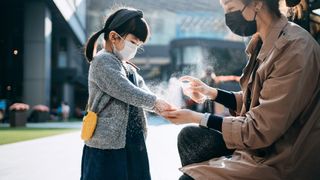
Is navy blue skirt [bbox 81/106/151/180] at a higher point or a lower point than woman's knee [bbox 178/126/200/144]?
lower

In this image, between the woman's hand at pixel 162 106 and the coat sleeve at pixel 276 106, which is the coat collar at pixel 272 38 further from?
the woman's hand at pixel 162 106

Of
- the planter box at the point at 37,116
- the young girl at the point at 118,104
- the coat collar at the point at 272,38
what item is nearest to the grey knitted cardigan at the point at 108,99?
the young girl at the point at 118,104

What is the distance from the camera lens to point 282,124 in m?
1.67

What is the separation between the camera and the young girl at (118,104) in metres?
2.83

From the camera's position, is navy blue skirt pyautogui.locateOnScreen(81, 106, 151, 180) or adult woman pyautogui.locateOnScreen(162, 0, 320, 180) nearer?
adult woman pyautogui.locateOnScreen(162, 0, 320, 180)

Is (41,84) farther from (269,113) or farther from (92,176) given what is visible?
(269,113)

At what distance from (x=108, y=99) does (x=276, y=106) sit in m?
1.46

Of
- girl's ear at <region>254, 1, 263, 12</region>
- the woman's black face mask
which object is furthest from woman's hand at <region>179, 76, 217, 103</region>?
girl's ear at <region>254, 1, 263, 12</region>

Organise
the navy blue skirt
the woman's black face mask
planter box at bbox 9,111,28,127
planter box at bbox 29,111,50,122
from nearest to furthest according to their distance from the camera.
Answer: the woman's black face mask < the navy blue skirt < planter box at bbox 9,111,28,127 < planter box at bbox 29,111,50,122

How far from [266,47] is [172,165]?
14.1ft

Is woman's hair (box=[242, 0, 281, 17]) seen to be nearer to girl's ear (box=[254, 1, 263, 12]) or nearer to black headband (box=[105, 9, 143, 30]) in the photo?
girl's ear (box=[254, 1, 263, 12])

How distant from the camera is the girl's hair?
3014mm

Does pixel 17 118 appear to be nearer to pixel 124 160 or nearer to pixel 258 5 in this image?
pixel 124 160

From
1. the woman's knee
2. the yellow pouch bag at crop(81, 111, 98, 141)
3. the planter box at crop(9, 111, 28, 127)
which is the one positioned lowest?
the planter box at crop(9, 111, 28, 127)
